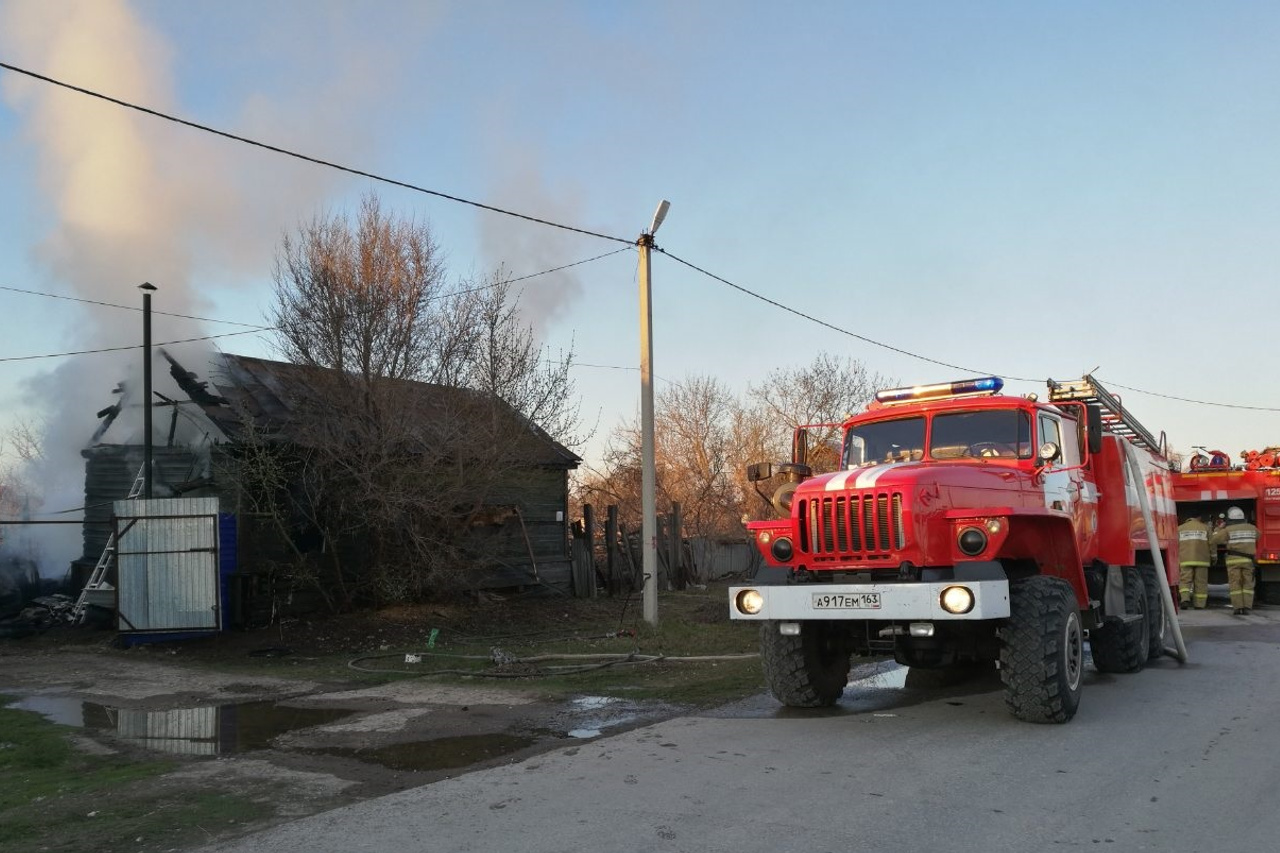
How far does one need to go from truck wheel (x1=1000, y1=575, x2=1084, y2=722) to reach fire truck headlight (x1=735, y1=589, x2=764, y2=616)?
181 centimetres

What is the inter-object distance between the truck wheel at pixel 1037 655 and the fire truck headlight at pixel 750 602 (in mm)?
1809

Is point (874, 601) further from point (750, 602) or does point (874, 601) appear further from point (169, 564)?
point (169, 564)

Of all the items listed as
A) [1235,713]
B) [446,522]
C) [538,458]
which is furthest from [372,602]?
[1235,713]

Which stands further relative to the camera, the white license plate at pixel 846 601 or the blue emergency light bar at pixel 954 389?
the blue emergency light bar at pixel 954 389

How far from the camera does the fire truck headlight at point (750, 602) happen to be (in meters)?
7.62

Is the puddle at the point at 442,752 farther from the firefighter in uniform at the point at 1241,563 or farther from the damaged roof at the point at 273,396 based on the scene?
the firefighter in uniform at the point at 1241,563

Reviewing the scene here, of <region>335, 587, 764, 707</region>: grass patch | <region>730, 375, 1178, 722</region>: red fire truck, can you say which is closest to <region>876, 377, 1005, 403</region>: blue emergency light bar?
<region>730, 375, 1178, 722</region>: red fire truck

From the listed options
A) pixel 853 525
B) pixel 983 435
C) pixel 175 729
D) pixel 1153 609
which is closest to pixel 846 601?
pixel 853 525

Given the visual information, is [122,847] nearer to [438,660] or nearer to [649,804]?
[649,804]

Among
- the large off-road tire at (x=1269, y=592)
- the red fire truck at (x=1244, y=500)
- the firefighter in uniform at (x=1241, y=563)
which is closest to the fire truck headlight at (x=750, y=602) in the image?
the firefighter in uniform at (x=1241, y=563)

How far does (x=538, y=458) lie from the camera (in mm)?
16625

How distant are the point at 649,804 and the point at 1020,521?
406 centimetres

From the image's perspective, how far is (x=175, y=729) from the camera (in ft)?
27.1

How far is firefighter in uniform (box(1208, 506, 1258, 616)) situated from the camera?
52.8 feet
